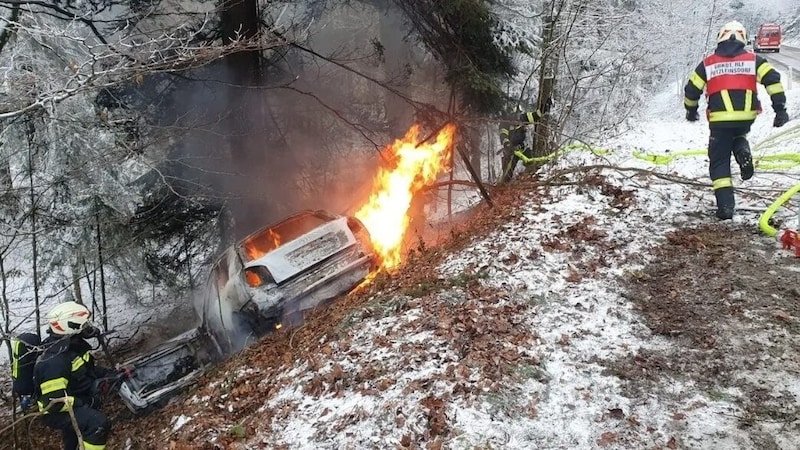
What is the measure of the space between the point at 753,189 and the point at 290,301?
263 inches

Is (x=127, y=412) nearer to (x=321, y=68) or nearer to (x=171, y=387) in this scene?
(x=171, y=387)

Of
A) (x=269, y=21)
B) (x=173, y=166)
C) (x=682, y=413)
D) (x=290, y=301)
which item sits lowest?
(x=682, y=413)

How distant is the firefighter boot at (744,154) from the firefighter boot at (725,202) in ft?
0.99

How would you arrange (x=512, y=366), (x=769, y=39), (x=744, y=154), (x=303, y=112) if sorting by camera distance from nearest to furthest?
(x=512, y=366) → (x=744, y=154) → (x=303, y=112) → (x=769, y=39)

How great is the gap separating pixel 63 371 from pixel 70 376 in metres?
0.14

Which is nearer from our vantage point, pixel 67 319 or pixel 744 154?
pixel 67 319

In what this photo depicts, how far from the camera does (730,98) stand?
6.06m

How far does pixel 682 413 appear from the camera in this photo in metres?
3.57

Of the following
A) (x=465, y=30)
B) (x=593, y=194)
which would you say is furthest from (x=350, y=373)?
(x=465, y=30)

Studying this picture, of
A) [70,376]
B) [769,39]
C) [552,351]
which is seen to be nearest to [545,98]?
[552,351]

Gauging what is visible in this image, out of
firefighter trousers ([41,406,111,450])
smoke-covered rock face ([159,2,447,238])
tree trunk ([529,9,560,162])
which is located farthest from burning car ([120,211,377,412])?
tree trunk ([529,9,560,162])

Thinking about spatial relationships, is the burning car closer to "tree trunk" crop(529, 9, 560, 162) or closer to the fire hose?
the fire hose

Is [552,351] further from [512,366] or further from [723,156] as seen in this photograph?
[723,156]

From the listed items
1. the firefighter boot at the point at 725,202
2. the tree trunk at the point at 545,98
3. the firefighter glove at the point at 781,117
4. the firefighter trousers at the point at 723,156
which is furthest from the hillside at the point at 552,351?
the tree trunk at the point at 545,98
